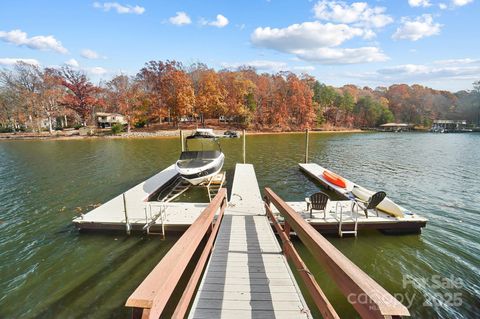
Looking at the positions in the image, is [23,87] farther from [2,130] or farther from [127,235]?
[127,235]

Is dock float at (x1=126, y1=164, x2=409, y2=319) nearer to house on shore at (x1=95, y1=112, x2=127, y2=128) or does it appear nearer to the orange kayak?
the orange kayak

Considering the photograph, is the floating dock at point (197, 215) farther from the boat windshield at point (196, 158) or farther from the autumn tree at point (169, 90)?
the autumn tree at point (169, 90)

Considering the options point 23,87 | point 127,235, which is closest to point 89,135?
point 23,87

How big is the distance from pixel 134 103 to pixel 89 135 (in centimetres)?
1100

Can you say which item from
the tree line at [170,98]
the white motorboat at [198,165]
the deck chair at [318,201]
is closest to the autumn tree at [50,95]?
the tree line at [170,98]

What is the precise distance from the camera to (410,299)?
5328 mm

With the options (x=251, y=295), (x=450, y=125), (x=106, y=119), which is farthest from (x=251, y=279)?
(x=450, y=125)

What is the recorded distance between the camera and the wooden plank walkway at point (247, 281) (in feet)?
9.60

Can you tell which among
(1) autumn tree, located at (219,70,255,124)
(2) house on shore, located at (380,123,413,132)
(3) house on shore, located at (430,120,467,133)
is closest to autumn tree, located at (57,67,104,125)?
(1) autumn tree, located at (219,70,255,124)

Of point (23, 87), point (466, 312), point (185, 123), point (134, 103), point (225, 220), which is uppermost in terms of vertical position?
point (23, 87)

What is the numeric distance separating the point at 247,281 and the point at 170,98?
51.9m

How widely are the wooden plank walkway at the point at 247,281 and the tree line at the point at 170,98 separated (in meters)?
47.7

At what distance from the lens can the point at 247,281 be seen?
356cm

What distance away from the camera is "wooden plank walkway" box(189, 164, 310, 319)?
9.60ft
